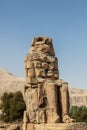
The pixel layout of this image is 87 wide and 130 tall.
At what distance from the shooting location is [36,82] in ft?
43.2

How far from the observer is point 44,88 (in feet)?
42.2

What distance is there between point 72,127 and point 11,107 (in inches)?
767

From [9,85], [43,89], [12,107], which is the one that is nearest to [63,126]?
[43,89]

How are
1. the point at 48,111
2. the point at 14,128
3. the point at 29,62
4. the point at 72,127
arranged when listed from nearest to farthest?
the point at 72,127 < the point at 48,111 < the point at 29,62 < the point at 14,128

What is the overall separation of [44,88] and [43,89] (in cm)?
6

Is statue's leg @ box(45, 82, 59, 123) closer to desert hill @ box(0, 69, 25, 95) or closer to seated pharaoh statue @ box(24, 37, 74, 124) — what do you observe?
seated pharaoh statue @ box(24, 37, 74, 124)

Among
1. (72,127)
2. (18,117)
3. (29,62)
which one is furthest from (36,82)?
(18,117)

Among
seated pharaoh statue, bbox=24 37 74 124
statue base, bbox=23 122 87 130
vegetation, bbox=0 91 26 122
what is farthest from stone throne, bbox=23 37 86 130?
vegetation, bbox=0 91 26 122

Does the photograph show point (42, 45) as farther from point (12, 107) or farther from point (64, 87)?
point (12, 107)

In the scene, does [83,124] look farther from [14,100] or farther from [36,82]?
[14,100]

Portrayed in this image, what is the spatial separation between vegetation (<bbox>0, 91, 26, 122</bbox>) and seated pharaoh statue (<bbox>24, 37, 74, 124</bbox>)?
16498 mm

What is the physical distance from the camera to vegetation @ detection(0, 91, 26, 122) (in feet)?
96.8

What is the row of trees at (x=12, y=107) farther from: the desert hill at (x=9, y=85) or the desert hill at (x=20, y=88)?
the desert hill at (x=20, y=88)

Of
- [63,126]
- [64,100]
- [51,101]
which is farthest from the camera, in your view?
[64,100]
